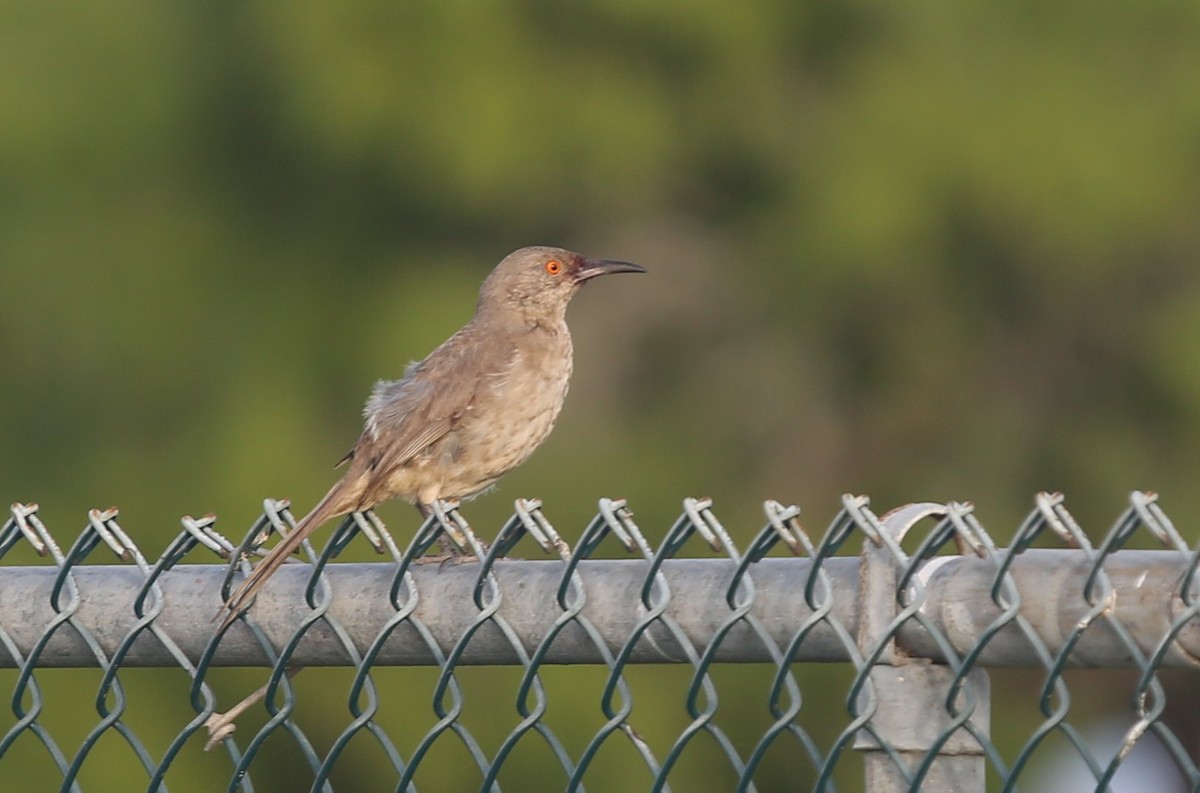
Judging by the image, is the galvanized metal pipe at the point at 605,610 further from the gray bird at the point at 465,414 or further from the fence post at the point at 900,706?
the gray bird at the point at 465,414

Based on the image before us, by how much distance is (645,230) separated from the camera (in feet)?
42.6

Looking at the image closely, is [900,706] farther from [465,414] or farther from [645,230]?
[645,230]

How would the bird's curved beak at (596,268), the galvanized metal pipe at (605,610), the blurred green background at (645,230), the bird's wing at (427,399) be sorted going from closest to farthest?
the galvanized metal pipe at (605,610), the bird's wing at (427,399), the bird's curved beak at (596,268), the blurred green background at (645,230)

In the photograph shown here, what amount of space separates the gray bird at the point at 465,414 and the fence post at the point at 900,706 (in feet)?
10.2

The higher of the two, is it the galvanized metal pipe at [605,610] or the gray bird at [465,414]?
the galvanized metal pipe at [605,610]

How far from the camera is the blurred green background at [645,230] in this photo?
11531mm

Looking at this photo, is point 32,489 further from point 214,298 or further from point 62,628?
point 62,628

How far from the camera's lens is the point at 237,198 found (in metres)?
12.4

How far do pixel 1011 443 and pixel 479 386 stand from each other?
6650 millimetres

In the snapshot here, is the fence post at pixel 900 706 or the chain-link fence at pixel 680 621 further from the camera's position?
the fence post at pixel 900 706

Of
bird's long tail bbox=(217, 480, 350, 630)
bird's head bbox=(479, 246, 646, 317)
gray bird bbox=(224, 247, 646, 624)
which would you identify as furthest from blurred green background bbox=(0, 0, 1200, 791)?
bird's long tail bbox=(217, 480, 350, 630)

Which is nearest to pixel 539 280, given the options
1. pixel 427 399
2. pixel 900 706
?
pixel 427 399

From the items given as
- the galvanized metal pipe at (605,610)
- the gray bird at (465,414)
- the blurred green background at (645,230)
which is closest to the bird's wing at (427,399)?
the gray bird at (465,414)

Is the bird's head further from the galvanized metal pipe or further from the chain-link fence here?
the galvanized metal pipe
